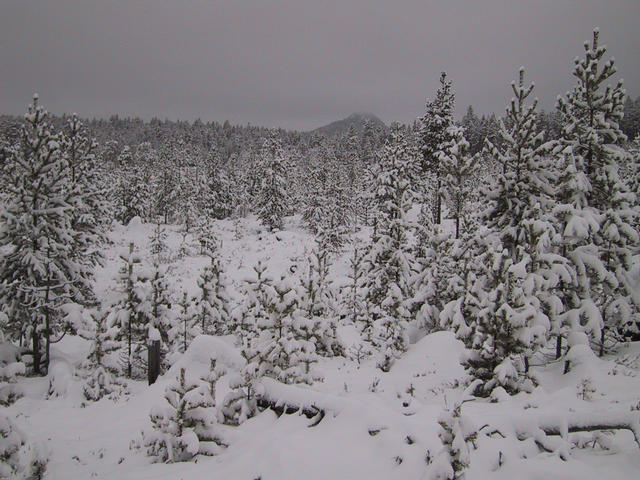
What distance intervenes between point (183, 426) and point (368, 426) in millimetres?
3683

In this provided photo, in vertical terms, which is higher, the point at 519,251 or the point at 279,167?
the point at 279,167

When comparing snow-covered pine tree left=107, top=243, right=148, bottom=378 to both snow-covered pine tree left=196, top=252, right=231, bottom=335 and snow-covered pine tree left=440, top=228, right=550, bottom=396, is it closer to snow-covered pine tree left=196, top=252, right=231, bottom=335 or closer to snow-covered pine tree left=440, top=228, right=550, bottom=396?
snow-covered pine tree left=196, top=252, right=231, bottom=335

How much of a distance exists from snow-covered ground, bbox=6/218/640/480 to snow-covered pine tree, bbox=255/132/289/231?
123 feet

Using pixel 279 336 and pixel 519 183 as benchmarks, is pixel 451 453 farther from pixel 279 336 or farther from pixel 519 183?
pixel 519 183

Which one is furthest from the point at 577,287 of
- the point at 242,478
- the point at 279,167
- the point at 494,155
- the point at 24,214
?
the point at 279,167

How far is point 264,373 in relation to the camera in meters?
9.86

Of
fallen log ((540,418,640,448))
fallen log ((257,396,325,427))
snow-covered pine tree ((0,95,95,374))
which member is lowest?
fallen log ((257,396,325,427))

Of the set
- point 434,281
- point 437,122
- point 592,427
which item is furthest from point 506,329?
point 437,122

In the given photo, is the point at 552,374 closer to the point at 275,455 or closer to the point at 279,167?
the point at 275,455

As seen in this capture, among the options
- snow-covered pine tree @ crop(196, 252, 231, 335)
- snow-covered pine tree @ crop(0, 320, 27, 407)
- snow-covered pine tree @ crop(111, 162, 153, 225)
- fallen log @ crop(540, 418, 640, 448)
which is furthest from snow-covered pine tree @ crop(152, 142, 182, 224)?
fallen log @ crop(540, 418, 640, 448)

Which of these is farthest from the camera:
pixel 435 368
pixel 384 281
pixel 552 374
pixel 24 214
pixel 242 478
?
pixel 384 281

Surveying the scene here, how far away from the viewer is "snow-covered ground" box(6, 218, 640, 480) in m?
5.63

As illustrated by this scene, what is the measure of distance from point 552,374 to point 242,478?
891cm

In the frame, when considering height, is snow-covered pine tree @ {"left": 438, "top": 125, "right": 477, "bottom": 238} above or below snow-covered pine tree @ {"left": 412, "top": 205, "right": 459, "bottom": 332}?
above
